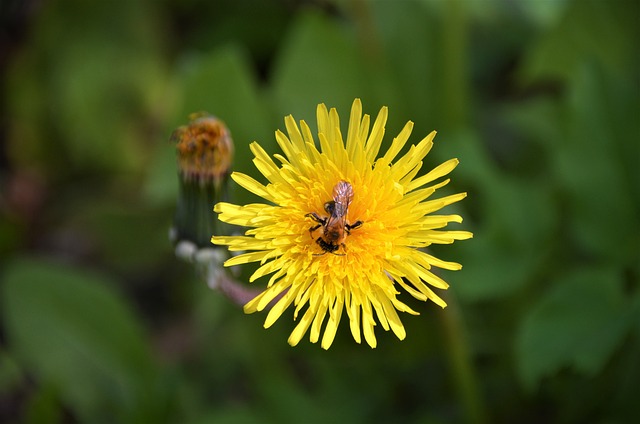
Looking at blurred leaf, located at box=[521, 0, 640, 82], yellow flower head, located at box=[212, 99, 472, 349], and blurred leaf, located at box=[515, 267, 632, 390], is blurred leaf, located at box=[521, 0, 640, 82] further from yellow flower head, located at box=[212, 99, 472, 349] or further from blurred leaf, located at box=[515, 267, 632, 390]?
yellow flower head, located at box=[212, 99, 472, 349]

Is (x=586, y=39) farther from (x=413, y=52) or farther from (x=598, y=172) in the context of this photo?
(x=598, y=172)

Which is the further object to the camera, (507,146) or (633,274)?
(507,146)

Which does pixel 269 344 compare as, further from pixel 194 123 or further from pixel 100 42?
pixel 100 42

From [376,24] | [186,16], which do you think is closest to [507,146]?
[376,24]

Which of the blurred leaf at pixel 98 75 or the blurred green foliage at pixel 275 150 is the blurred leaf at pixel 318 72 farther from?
the blurred leaf at pixel 98 75

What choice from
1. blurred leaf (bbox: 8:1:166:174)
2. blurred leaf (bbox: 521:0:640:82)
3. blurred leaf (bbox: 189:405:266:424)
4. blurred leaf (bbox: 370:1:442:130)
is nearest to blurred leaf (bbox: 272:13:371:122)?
blurred leaf (bbox: 370:1:442:130)

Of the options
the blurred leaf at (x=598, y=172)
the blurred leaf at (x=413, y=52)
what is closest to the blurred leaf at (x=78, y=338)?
the blurred leaf at (x=413, y=52)
